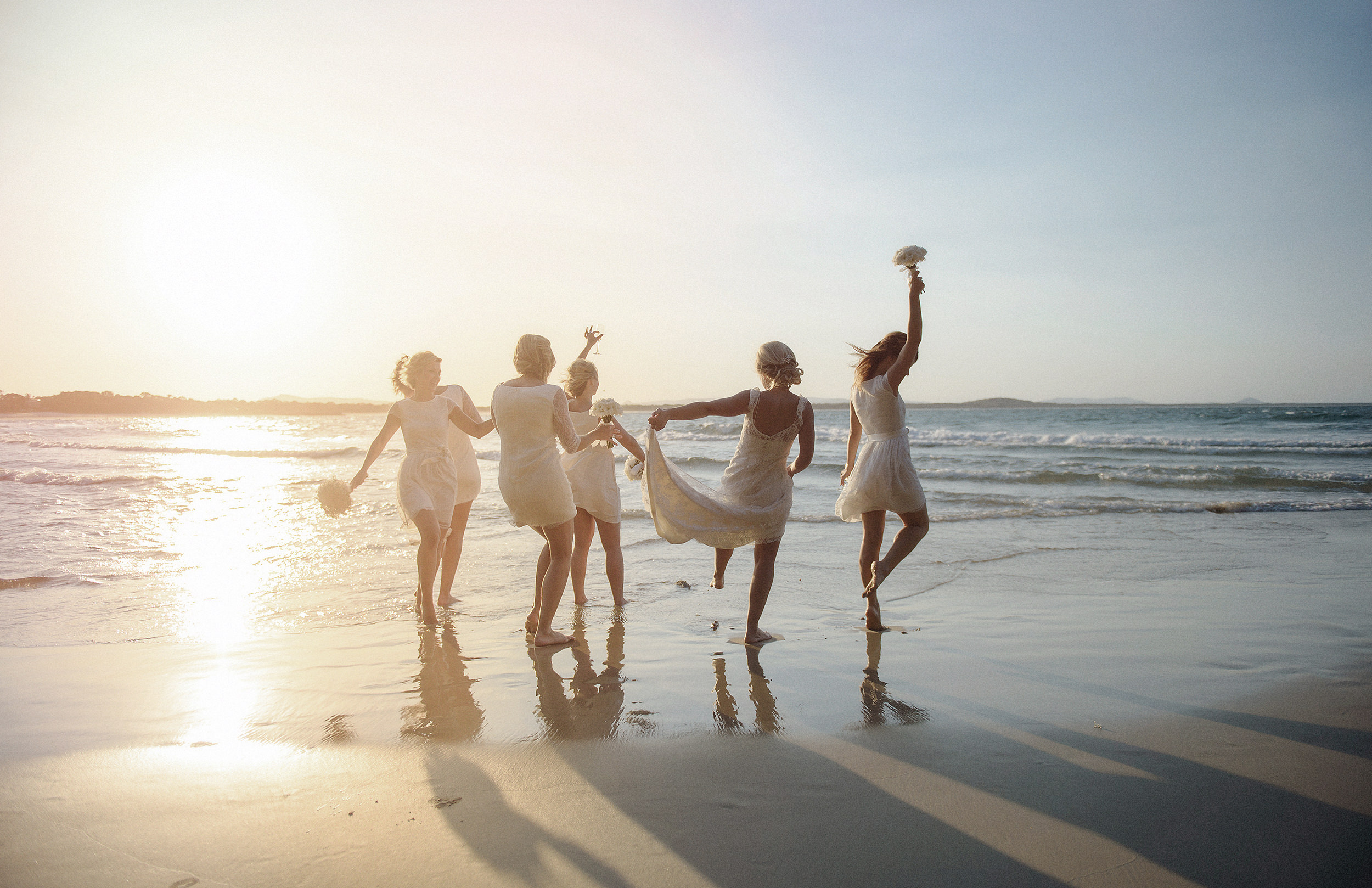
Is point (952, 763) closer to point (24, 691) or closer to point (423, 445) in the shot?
point (423, 445)

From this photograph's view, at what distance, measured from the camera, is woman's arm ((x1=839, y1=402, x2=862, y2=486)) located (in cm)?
577

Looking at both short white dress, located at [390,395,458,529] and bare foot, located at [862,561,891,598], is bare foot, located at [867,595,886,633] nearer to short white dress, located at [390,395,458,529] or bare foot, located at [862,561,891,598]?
bare foot, located at [862,561,891,598]

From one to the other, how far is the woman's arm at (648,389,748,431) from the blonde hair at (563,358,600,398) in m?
1.33

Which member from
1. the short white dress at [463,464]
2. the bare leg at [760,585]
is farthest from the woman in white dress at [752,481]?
the short white dress at [463,464]

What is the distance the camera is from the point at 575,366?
19.7 ft

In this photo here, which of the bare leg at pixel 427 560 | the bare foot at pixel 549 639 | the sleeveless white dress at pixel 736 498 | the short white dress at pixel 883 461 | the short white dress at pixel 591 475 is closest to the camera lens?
the sleeveless white dress at pixel 736 498

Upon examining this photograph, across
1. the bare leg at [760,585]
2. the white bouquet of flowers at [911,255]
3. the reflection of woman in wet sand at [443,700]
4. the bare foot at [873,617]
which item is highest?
the white bouquet of flowers at [911,255]

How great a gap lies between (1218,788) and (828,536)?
7252 millimetres

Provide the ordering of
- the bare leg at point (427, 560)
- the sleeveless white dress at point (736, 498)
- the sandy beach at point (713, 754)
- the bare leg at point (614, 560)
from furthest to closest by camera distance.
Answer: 1. the bare leg at point (614, 560)
2. the bare leg at point (427, 560)
3. the sleeveless white dress at point (736, 498)
4. the sandy beach at point (713, 754)

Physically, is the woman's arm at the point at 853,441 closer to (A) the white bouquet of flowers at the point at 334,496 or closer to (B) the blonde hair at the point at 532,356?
(B) the blonde hair at the point at 532,356

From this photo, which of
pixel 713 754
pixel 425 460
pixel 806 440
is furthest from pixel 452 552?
pixel 713 754

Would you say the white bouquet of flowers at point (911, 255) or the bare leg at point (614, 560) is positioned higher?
the white bouquet of flowers at point (911, 255)

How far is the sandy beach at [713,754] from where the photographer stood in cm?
259

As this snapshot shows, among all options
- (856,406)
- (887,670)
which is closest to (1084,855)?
(887,670)
